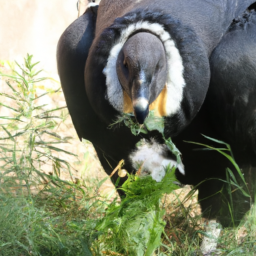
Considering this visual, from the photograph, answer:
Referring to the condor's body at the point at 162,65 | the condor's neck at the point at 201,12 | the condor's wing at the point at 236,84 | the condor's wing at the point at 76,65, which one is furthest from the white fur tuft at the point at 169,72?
the condor's wing at the point at 76,65

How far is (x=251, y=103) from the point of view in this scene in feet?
8.67

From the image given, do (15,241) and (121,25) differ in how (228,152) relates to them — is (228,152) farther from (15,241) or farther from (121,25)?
(15,241)

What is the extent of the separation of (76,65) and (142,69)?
3.02 ft

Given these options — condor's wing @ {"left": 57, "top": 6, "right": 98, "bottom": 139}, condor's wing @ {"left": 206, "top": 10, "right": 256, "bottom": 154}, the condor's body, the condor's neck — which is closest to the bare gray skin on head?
the condor's body

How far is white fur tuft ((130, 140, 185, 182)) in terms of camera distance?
2.79 m

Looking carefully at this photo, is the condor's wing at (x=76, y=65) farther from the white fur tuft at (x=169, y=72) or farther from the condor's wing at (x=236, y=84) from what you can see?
the condor's wing at (x=236, y=84)

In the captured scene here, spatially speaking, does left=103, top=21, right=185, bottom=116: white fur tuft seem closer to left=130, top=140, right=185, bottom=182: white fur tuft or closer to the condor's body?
the condor's body

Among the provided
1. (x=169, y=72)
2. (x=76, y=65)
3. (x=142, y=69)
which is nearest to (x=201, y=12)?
(x=169, y=72)

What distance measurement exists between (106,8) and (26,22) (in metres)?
3.22

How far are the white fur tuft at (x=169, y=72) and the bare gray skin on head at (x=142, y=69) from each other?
0.04 metres

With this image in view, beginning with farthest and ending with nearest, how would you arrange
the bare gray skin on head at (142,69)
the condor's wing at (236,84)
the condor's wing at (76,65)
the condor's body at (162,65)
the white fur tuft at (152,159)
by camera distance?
1. the condor's wing at (76,65)
2. the white fur tuft at (152,159)
3. the condor's wing at (236,84)
4. the condor's body at (162,65)
5. the bare gray skin on head at (142,69)

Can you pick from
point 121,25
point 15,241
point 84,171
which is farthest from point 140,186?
point 84,171

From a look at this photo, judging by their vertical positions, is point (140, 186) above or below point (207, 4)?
below

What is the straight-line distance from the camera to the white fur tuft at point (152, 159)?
110 inches
